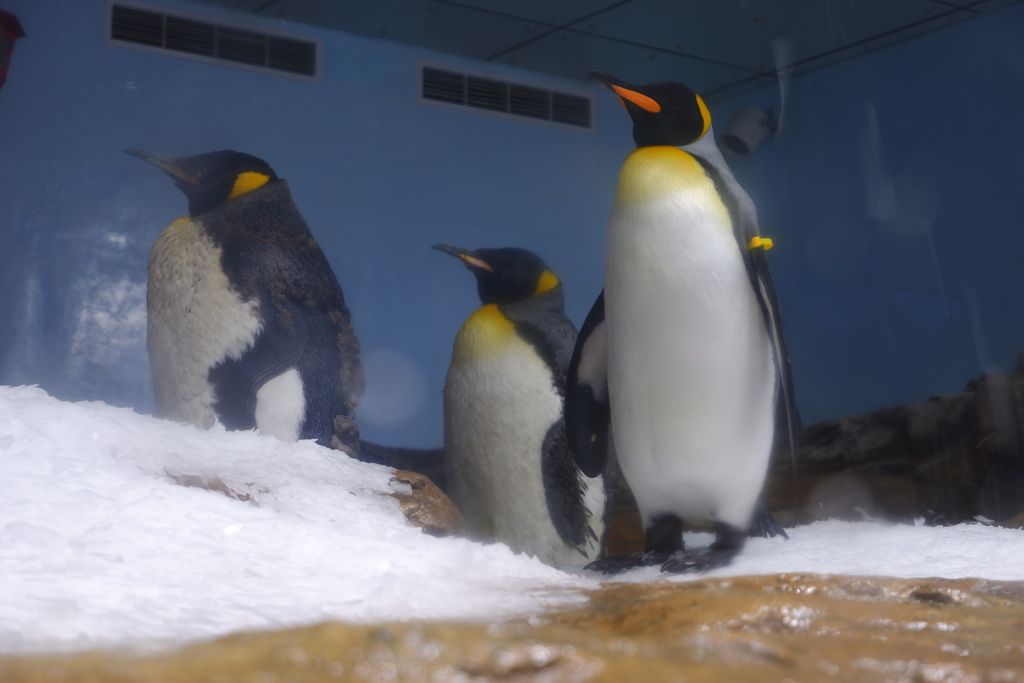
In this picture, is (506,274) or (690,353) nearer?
(690,353)

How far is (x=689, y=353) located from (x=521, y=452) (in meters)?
0.78

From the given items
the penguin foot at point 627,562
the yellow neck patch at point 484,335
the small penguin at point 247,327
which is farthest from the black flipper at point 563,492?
the penguin foot at point 627,562

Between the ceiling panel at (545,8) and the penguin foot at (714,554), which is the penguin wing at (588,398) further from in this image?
the ceiling panel at (545,8)

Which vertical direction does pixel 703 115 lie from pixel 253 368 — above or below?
above

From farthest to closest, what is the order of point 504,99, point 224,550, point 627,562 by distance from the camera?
point 504,99 → point 627,562 → point 224,550

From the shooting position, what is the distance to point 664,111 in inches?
67.9

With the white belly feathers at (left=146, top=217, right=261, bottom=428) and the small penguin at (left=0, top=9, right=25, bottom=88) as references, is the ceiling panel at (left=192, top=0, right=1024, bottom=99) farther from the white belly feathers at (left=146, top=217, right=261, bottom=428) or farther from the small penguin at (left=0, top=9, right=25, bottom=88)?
the white belly feathers at (left=146, top=217, right=261, bottom=428)

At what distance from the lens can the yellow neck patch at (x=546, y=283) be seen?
8.23ft

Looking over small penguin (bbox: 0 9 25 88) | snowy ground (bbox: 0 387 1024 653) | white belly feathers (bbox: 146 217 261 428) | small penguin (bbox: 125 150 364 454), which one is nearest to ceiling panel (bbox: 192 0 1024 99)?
small penguin (bbox: 0 9 25 88)

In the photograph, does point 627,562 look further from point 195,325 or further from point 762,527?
point 195,325

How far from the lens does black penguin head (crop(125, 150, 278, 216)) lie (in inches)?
99.6

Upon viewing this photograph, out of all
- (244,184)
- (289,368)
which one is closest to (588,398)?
(289,368)

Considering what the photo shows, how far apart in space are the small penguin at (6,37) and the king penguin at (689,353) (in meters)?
1.96

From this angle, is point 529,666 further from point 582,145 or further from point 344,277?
point 582,145
